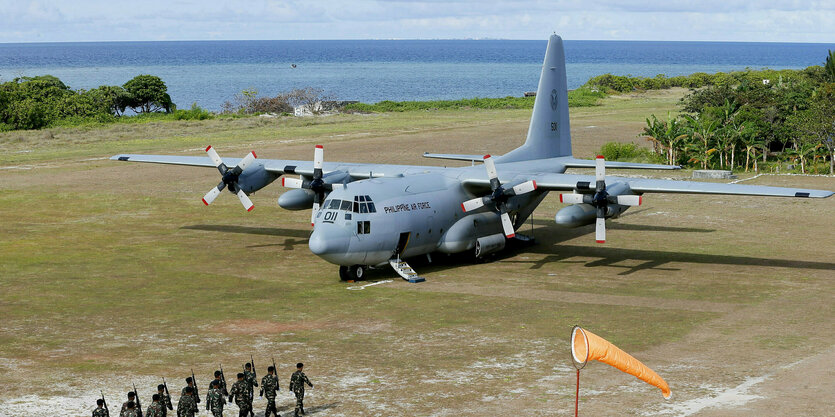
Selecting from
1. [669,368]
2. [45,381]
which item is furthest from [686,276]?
[45,381]

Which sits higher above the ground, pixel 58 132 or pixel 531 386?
pixel 58 132

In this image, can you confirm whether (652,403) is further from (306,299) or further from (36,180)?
(36,180)

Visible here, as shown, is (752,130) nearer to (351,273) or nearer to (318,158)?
(318,158)

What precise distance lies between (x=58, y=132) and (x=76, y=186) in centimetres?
3073

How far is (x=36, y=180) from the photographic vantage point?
53656 mm

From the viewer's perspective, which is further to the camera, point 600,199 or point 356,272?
point 600,199

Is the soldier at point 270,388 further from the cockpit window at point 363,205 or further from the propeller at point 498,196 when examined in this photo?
the propeller at point 498,196

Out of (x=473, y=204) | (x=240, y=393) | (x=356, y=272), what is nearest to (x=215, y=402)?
(x=240, y=393)

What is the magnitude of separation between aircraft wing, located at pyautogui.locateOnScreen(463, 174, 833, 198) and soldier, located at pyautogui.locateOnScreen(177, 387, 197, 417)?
17.7m

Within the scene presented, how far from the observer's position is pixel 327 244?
28062 mm

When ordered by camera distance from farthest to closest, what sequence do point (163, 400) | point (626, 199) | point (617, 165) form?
point (617, 165)
point (626, 199)
point (163, 400)

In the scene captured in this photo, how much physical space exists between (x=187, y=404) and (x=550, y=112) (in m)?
25.2

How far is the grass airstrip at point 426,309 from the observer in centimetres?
1919

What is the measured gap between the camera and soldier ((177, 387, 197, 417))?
16.3 meters
